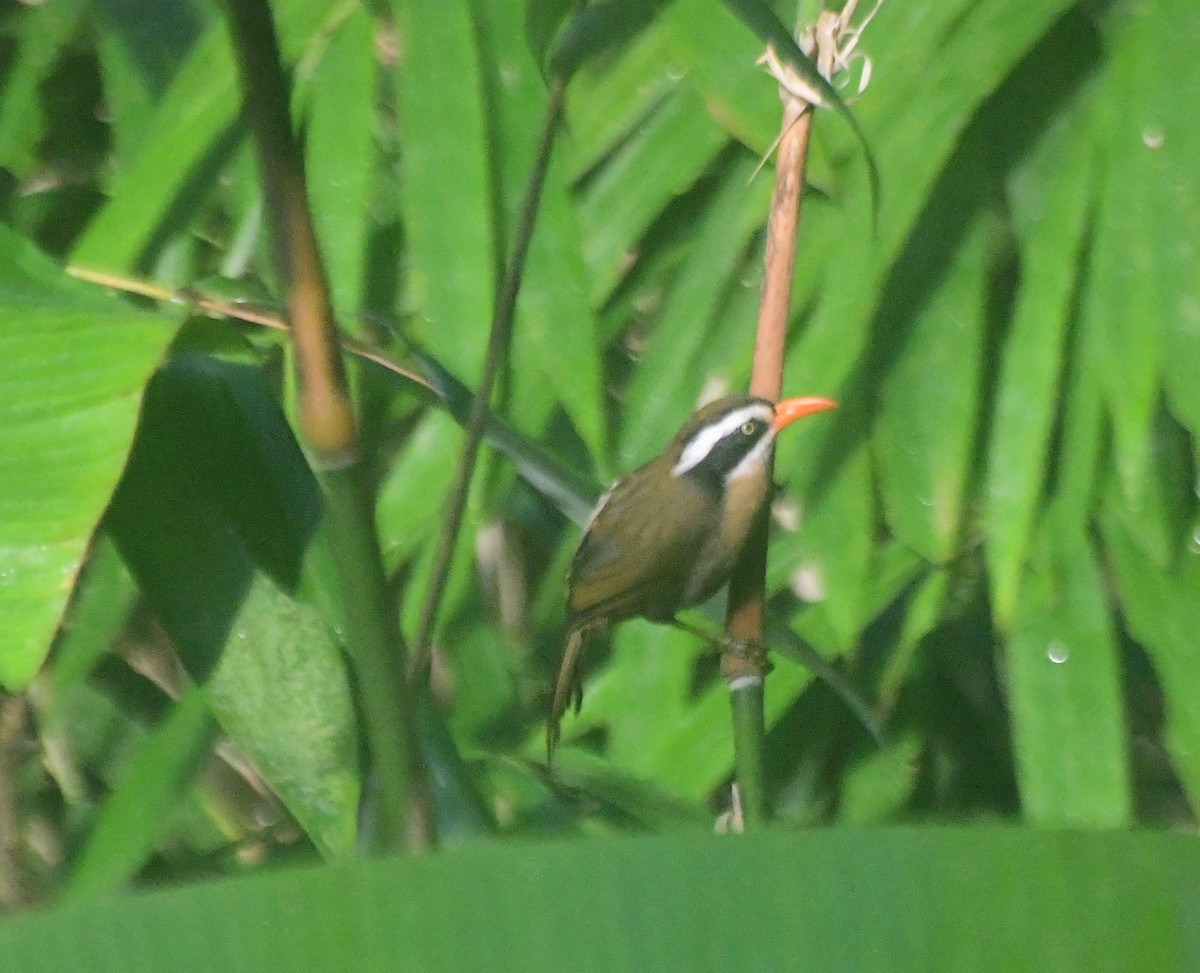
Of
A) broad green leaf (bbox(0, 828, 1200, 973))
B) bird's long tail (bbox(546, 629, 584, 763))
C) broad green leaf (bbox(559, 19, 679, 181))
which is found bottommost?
bird's long tail (bbox(546, 629, 584, 763))

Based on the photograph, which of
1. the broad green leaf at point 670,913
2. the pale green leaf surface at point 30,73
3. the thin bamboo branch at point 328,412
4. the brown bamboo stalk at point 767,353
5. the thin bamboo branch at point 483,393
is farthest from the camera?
the pale green leaf surface at point 30,73

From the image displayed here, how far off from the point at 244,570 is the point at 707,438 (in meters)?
0.54

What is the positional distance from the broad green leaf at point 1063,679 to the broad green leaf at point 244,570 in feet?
2.16

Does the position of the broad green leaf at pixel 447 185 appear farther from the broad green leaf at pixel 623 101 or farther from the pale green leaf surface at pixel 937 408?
the pale green leaf surface at pixel 937 408

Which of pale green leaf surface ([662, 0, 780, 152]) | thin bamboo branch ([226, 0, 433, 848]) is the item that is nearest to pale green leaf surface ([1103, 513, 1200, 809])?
pale green leaf surface ([662, 0, 780, 152])

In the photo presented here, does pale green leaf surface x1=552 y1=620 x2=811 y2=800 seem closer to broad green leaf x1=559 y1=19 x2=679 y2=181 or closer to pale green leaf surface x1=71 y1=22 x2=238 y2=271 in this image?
broad green leaf x1=559 y1=19 x2=679 y2=181

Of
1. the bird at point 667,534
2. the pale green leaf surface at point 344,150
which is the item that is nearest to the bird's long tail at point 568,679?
the bird at point 667,534

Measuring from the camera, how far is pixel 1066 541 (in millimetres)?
1139

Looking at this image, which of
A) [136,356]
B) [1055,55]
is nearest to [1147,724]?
[1055,55]

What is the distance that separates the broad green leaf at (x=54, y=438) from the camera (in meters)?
0.61

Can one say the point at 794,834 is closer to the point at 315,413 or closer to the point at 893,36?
the point at 315,413

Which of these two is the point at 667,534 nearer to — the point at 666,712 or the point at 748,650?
the point at 666,712

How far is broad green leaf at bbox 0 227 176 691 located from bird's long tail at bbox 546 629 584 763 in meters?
0.57

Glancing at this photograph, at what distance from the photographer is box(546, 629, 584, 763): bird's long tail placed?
3.74 ft
